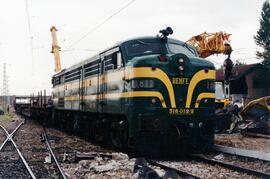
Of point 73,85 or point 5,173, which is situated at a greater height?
point 73,85

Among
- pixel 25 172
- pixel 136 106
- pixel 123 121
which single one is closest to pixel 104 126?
pixel 123 121

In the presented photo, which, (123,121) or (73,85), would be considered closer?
(123,121)

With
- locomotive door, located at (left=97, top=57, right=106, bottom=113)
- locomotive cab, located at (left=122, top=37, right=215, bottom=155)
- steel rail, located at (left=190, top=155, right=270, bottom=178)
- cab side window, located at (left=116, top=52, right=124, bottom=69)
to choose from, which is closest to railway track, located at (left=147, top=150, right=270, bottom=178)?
steel rail, located at (left=190, top=155, right=270, bottom=178)

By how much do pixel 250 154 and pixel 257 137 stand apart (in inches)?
253

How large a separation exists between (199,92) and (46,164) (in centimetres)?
426

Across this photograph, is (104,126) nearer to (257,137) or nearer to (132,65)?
(132,65)

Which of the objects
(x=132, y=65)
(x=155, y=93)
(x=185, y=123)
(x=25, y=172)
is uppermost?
(x=132, y=65)

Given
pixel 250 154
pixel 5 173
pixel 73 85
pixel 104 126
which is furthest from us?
pixel 73 85

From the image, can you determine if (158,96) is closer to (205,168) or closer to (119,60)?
(119,60)

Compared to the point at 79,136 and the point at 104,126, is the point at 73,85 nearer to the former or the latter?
the point at 79,136

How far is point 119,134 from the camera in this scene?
12016 mm

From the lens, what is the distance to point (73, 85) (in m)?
18.3

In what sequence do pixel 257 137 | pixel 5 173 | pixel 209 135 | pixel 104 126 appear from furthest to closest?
pixel 257 137 < pixel 104 126 < pixel 209 135 < pixel 5 173

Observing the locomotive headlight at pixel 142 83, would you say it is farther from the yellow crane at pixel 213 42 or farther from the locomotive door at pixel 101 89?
the yellow crane at pixel 213 42
